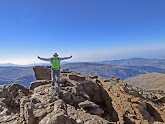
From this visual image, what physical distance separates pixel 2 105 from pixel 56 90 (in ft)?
20.3

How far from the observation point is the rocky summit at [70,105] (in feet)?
28.2

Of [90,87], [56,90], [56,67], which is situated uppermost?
[56,67]

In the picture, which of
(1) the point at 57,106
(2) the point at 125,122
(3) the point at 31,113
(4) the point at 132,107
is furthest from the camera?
(4) the point at 132,107

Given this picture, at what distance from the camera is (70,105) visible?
11414 millimetres

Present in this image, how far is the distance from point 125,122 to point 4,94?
1755 centimetres

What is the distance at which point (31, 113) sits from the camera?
851 centimetres

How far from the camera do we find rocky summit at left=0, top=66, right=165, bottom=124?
858 centimetres

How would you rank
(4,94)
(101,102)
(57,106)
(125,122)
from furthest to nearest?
(101,102)
(125,122)
(4,94)
(57,106)

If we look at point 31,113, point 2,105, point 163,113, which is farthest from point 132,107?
point 2,105

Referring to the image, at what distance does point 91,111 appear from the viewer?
12.2 metres

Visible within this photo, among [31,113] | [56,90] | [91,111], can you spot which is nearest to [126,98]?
[91,111]

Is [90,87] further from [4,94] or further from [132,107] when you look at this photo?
[4,94]

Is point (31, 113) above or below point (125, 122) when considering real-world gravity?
above

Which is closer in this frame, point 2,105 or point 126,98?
point 2,105
